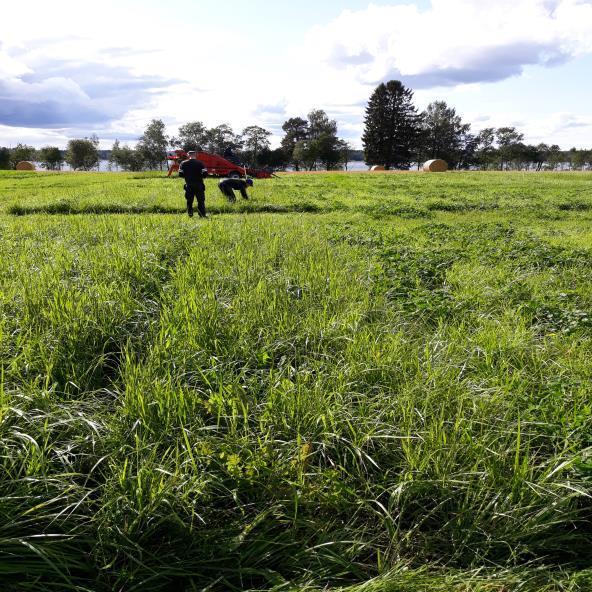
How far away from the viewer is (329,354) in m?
3.73

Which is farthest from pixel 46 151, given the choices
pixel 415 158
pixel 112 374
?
pixel 112 374

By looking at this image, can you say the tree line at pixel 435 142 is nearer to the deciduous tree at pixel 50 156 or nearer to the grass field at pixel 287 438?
the deciduous tree at pixel 50 156

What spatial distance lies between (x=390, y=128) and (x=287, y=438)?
75.6 m

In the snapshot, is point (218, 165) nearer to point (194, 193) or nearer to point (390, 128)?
point (194, 193)

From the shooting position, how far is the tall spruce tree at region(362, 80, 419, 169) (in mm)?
71000

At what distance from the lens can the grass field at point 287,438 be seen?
2094 mm

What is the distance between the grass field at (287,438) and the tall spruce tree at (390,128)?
71.1 metres

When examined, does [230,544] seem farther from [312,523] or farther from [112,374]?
[112,374]

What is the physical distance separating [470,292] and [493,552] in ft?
12.6

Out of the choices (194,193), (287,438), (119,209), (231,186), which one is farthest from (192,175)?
(287,438)

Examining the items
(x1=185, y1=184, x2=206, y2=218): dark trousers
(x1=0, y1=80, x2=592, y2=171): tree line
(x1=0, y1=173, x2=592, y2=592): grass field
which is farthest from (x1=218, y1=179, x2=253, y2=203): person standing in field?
(x1=0, y1=80, x2=592, y2=171): tree line

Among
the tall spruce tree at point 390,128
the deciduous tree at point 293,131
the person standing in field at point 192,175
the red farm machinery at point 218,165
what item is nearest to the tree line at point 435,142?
the tall spruce tree at point 390,128

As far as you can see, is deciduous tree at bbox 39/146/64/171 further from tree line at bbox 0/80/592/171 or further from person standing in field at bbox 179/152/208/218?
person standing in field at bbox 179/152/208/218

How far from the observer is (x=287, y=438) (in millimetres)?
2756
